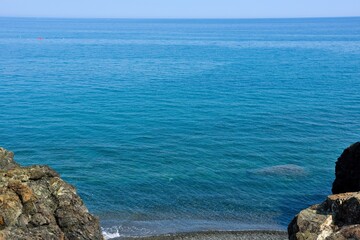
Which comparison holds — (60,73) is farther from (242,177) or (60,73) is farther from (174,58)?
(242,177)

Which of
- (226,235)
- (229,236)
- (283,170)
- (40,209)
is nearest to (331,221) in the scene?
(40,209)

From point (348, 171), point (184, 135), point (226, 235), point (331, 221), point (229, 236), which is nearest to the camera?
point (331, 221)

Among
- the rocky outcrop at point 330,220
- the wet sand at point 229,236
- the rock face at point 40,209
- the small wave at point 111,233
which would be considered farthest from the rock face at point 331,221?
the small wave at point 111,233

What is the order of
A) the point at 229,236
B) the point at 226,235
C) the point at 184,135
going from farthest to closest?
the point at 184,135
the point at 226,235
the point at 229,236

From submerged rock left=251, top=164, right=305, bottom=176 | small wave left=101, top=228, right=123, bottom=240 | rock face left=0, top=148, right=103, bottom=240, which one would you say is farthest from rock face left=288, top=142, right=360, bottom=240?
submerged rock left=251, top=164, right=305, bottom=176

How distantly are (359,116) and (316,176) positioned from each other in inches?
1302

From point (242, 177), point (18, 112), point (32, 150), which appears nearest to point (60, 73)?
point (18, 112)

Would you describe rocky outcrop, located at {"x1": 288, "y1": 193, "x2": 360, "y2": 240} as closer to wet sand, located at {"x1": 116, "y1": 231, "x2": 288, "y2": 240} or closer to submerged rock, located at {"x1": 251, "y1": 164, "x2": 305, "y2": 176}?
wet sand, located at {"x1": 116, "y1": 231, "x2": 288, "y2": 240}

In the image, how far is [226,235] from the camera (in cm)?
4912

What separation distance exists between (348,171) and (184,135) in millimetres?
37355

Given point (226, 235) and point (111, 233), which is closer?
point (226, 235)

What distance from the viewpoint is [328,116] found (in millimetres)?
95188

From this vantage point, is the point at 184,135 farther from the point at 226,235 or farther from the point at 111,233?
the point at 111,233

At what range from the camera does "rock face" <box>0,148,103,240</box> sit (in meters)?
27.9
